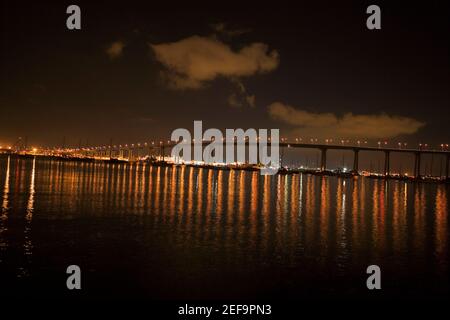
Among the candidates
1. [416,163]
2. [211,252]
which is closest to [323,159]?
[416,163]

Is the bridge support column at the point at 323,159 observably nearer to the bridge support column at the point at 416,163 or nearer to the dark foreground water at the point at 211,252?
the bridge support column at the point at 416,163

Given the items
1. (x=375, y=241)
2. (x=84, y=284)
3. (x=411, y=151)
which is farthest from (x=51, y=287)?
(x=411, y=151)

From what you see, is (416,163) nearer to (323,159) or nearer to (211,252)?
(323,159)

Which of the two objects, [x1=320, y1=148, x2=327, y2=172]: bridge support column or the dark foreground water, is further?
[x1=320, y1=148, x2=327, y2=172]: bridge support column

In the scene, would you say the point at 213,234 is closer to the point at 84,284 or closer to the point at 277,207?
the point at 84,284

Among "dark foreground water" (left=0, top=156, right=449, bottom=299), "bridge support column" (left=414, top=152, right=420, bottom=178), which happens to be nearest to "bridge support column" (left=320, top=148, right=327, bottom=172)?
"bridge support column" (left=414, top=152, right=420, bottom=178)

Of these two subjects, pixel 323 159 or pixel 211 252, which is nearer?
pixel 211 252

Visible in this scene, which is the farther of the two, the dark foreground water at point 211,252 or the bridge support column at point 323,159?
the bridge support column at point 323,159

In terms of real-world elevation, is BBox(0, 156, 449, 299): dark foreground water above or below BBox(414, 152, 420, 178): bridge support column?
below

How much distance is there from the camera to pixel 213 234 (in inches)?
667

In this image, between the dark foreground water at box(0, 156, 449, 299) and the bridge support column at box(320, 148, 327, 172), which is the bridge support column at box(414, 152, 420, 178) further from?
the dark foreground water at box(0, 156, 449, 299)

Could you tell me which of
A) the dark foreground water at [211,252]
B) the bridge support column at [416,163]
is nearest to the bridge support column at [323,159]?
the bridge support column at [416,163]

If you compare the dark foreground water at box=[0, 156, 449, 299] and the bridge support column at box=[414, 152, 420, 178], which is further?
the bridge support column at box=[414, 152, 420, 178]

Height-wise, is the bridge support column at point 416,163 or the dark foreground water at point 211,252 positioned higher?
the bridge support column at point 416,163
